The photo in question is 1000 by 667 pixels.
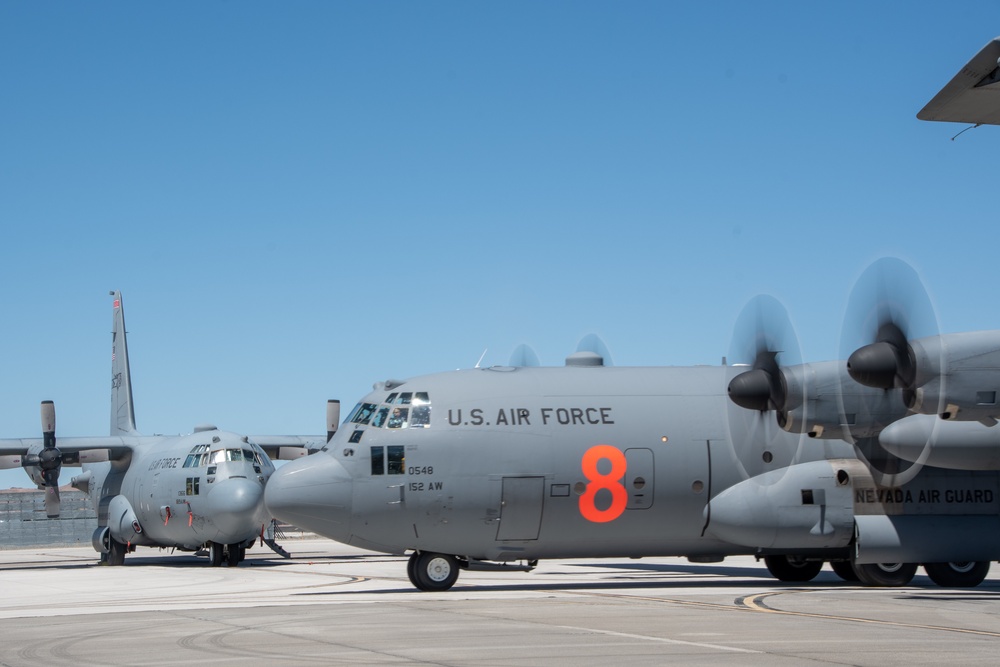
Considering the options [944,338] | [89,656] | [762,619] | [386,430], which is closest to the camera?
[89,656]

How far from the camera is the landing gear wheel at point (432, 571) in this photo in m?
20.5

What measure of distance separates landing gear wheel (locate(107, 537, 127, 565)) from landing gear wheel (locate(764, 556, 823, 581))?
23.9 meters

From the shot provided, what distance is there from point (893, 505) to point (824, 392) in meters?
3.07

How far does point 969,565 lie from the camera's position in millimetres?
20938

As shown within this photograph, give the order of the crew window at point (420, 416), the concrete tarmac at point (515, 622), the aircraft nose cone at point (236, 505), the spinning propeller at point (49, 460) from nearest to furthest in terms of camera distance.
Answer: the concrete tarmac at point (515, 622) → the crew window at point (420, 416) → the aircraft nose cone at point (236, 505) → the spinning propeller at point (49, 460)

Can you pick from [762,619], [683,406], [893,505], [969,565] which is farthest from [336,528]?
[969,565]

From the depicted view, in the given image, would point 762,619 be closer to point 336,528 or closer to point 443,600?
point 443,600

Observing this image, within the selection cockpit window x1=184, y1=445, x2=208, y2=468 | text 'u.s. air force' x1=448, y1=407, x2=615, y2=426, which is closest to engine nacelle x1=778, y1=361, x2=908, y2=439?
text 'u.s. air force' x1=448, y1=407, x2=615, y2=426

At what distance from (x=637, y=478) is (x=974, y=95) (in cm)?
1161

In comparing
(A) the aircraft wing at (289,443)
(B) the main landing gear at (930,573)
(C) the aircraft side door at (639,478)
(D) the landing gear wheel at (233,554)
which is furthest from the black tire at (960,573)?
(A) the aircraft wing at (289,443)

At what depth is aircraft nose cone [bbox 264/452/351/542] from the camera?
20000 mm

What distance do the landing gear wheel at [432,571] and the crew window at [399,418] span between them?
2368mm

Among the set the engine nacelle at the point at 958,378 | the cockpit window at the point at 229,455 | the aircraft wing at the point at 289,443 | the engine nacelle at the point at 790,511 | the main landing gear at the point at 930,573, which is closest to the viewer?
the engine nacelle at the point at 958,378

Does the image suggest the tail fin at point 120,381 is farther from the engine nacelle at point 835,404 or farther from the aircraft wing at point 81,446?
the engine nacelle at point 835,404
